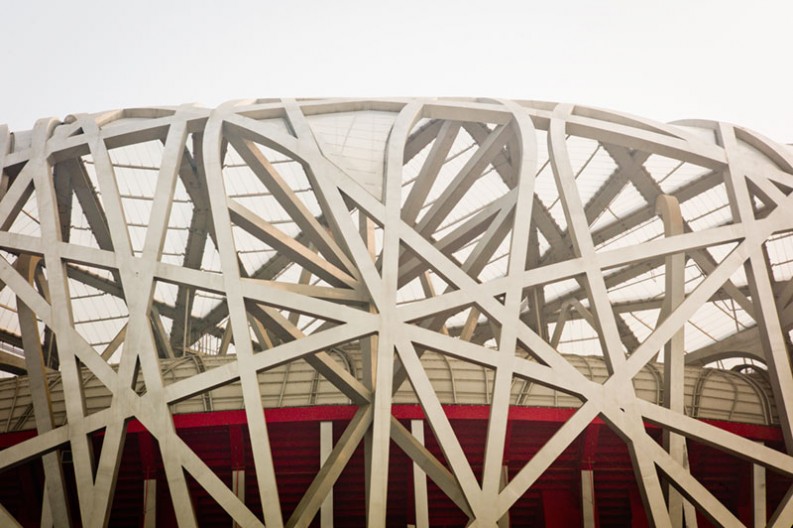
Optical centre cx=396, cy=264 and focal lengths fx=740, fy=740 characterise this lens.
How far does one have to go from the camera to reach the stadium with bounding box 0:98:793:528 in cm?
1603

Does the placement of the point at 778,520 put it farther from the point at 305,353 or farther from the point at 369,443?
the point at 305,353

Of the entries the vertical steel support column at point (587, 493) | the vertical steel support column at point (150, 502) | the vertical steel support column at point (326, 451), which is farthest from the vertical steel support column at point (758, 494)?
the vertical steel support column at point (150, 502)

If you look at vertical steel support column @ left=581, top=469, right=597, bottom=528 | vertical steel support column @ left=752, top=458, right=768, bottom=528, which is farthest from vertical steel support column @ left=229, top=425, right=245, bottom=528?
vertical steel support column @ left=752, top=458, right=768, bottom=528

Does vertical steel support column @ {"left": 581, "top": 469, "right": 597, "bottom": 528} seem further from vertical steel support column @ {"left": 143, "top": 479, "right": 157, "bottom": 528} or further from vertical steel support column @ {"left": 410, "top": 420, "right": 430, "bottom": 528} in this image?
vertical steel support column @ {"left": 143, "top": 479, "right": 157, "bottom": 528}

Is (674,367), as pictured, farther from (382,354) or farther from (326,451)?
(326,451)

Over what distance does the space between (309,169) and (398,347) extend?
5184 mm

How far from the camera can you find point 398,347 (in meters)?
16.2

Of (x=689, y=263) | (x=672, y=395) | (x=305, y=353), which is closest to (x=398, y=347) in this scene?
(x=305, y=353)

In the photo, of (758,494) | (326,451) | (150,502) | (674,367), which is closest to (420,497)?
(326,451)

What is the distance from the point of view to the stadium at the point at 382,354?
16.0m

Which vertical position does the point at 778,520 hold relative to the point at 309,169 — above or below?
below

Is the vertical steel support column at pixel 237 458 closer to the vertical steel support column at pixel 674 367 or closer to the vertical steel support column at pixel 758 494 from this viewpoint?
the vertical steel support column at pixel 674 367

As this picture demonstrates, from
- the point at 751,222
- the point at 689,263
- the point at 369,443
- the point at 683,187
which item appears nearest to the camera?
the point at 369,443

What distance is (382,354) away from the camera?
16172 mm
